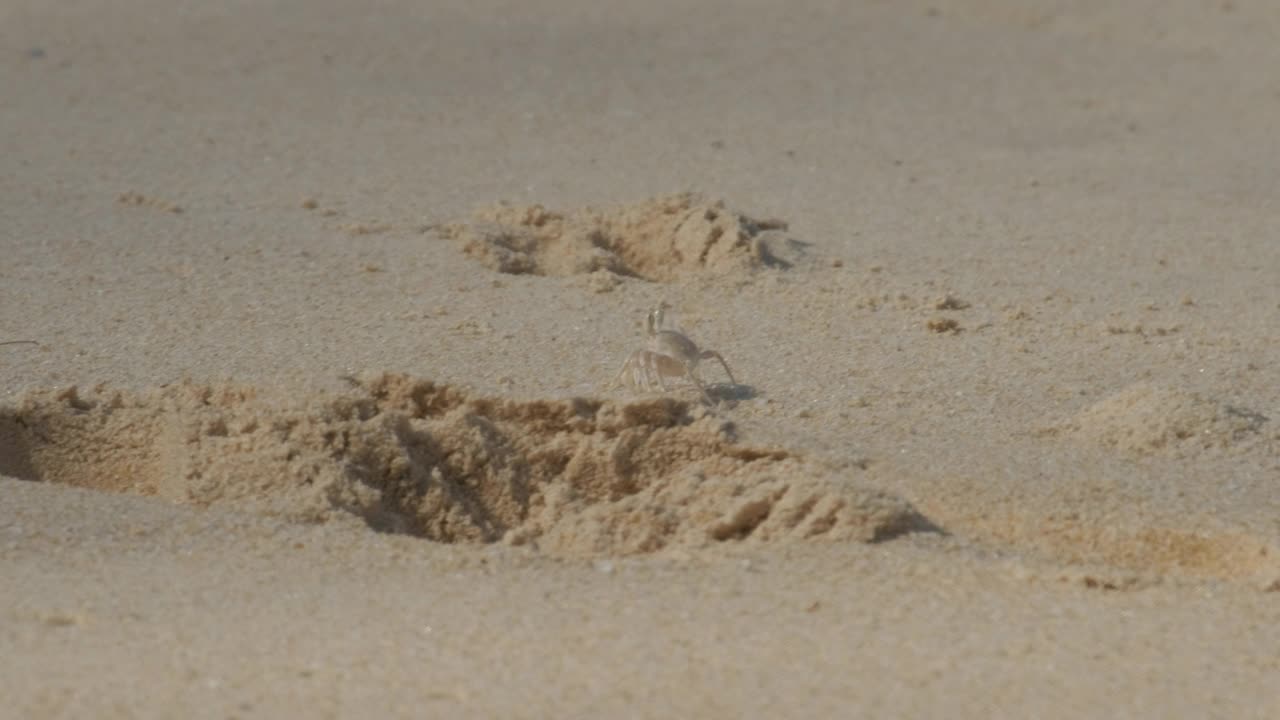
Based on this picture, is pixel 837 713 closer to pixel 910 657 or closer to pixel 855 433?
pixel 910 657

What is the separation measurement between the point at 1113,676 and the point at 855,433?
998 millimetres

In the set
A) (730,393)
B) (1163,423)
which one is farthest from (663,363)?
(1163,423)

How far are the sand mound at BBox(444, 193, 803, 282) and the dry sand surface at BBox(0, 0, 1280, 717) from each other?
2 centimetres

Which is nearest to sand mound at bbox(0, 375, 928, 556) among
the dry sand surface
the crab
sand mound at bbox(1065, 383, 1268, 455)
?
the dry sand surface

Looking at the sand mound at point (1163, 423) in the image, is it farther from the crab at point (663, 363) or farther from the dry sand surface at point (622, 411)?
the crab at point (663, 363)

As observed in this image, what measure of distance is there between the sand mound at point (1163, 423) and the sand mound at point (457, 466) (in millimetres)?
572

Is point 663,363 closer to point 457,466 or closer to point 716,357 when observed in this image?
point 716,357

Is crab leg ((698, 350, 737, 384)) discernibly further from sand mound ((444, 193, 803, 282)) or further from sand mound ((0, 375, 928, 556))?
sand mound ((444, 193, 803, 282))

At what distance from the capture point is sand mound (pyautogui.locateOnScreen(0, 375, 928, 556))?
3.04 meters

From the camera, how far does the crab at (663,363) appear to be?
3.53 m

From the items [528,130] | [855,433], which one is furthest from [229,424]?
[528,130]

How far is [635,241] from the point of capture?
4.91 metres

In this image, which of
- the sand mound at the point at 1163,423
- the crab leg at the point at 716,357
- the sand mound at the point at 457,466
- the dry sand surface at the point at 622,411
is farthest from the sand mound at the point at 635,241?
the sand mound at the point at 1163,423

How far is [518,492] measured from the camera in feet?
10.8
